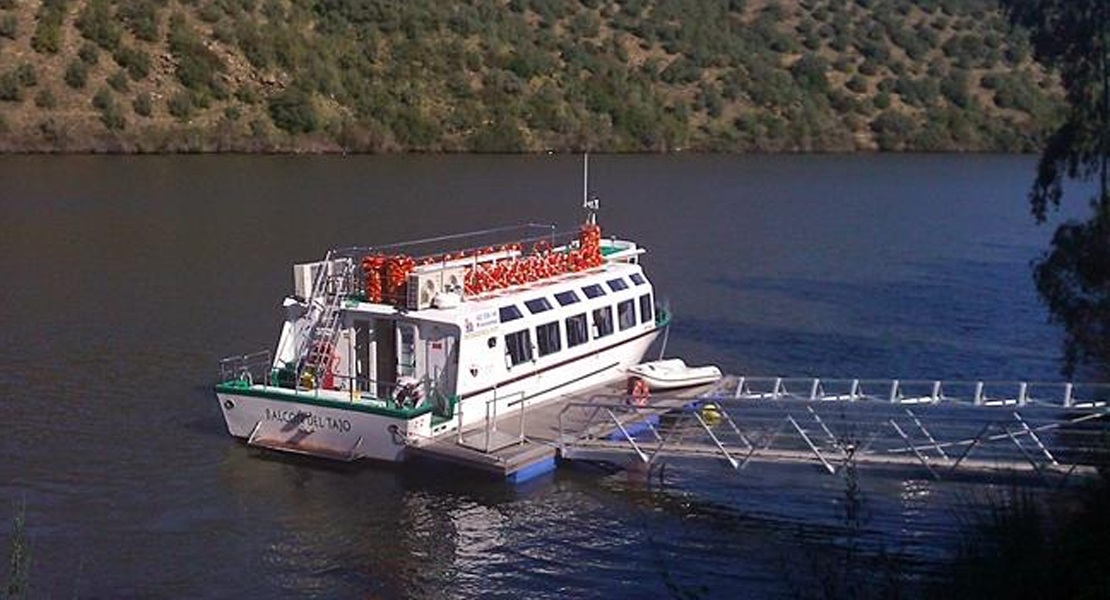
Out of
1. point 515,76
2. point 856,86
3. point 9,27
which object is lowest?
point 856,86

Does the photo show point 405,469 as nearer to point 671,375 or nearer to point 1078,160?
point 671,375

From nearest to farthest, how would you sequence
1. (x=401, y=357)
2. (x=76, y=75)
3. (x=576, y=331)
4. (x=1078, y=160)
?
(x=401, y=357) < (x=576, y=331) < (x=1078, y=160) < (x=76, y=75)

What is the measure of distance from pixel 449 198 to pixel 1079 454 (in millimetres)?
50039

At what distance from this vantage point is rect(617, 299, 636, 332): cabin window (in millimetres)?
31703

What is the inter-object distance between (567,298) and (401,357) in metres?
4.38

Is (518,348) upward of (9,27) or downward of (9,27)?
downward

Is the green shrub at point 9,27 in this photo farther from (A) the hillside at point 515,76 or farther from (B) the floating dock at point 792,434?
(B) the floating dock at point 792,434

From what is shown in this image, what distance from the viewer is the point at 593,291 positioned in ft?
102

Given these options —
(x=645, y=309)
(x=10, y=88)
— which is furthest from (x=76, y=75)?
(x=645, y=309)

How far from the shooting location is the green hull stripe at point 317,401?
2597cm

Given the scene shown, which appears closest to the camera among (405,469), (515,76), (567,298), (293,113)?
(405,469)

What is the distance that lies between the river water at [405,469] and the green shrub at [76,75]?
11673 millimetres

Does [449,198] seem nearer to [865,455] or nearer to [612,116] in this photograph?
[612,116]

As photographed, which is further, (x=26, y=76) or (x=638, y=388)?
(x=26, y=76)
